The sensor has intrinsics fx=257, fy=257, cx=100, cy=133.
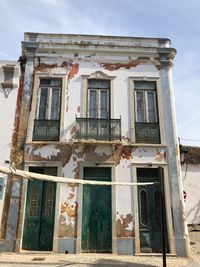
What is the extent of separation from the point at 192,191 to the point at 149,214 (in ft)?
25.7

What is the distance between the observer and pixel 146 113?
31.4 ft

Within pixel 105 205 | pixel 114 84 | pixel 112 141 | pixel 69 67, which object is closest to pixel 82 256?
pixel 105 205

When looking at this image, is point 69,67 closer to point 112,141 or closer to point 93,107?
point 93,107

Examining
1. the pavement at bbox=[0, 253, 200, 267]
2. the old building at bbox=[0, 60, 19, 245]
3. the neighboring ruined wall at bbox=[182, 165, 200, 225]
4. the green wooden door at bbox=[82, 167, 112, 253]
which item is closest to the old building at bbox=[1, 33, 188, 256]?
the green wooden door at bbox=[82, 167, 112, 253]

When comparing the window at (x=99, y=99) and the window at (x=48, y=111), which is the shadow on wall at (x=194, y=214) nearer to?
the window at (x=99, y=99)

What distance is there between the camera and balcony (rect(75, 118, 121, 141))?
29.2 ft

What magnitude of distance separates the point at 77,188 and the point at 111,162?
143 centimetres

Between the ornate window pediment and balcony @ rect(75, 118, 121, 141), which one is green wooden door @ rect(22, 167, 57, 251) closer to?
balcony @ rect(75, 118, 121, 141)

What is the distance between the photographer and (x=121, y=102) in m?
A: 9.59

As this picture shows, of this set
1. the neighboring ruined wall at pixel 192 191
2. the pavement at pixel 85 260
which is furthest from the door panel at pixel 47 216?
the neighboring ruined wall at pixel 192 191

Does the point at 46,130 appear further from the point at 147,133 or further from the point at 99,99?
the point at 147,133

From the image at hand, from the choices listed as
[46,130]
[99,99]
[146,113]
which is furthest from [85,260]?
[99,99]

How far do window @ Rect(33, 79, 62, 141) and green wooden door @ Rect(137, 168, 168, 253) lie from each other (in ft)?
11.0

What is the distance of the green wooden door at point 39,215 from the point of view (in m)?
8.09
